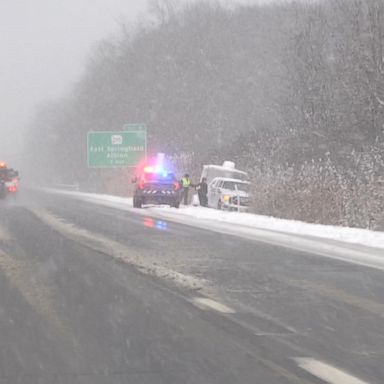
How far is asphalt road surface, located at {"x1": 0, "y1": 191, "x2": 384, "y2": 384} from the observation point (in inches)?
205

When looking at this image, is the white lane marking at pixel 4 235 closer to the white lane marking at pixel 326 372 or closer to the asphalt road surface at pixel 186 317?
the asphalt road surface at pixel 186 317

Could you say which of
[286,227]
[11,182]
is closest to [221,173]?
[11,182]

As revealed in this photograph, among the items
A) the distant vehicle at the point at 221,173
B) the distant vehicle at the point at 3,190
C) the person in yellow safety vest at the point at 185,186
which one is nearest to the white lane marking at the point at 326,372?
the person in yellow safety vest at the point at 185,186

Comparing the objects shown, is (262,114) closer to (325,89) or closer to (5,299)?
(325,89)

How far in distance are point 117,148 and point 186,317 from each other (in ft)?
121

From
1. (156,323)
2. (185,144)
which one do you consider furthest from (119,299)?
(185,144)

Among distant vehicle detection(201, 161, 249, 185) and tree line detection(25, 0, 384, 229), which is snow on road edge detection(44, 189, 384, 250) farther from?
distant vehicle detection(201, 161, 249, 185)

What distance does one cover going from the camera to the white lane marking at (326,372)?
4.93 metres

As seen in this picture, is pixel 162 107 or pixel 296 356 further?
pixel 162 107

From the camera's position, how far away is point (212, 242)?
14906mm

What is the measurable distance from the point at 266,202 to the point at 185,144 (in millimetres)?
40209

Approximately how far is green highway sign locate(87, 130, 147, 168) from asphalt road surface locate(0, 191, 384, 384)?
30.3m

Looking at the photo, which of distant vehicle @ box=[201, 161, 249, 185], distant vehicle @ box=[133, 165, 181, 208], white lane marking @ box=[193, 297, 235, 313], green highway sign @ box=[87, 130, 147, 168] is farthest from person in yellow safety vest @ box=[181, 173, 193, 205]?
white lane marking @ box=[193, 297, 235, 313]

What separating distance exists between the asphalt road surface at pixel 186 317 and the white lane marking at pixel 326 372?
0.05 ft
